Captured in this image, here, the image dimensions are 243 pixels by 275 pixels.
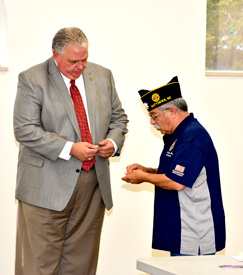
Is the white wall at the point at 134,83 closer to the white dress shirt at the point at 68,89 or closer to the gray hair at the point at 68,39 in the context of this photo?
the white dress shirt at the point at 68,89

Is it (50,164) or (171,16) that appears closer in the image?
(50,164)

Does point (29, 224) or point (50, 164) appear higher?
point (50, 164)

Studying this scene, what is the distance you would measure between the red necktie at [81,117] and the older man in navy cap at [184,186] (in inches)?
11.8

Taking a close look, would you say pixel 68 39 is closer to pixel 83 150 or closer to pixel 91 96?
pixel 91 96

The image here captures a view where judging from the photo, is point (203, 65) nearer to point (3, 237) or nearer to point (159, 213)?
point (159, 213)

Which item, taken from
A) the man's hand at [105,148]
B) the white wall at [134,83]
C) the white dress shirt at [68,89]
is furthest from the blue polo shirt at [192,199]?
the white wall at [134,83]

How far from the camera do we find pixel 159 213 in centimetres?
254

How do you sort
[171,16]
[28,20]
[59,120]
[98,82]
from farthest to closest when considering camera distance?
[171,16] < [28,20] < [98,82] < [59,120]

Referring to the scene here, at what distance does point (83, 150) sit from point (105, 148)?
149 millimetres

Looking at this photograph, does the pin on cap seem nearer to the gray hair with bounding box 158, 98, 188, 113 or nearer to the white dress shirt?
the gray hair with bounding box 158, 98, 188, 113

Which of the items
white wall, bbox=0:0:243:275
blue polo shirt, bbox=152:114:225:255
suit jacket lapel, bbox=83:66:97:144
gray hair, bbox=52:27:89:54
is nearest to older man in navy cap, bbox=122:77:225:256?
blue polo shirt, bbox=152:114:225:255

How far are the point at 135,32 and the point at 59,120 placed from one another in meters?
1.21

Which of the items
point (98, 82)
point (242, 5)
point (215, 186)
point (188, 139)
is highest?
point (242, 5)

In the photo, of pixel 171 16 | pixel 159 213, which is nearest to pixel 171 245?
pixel 159 213
